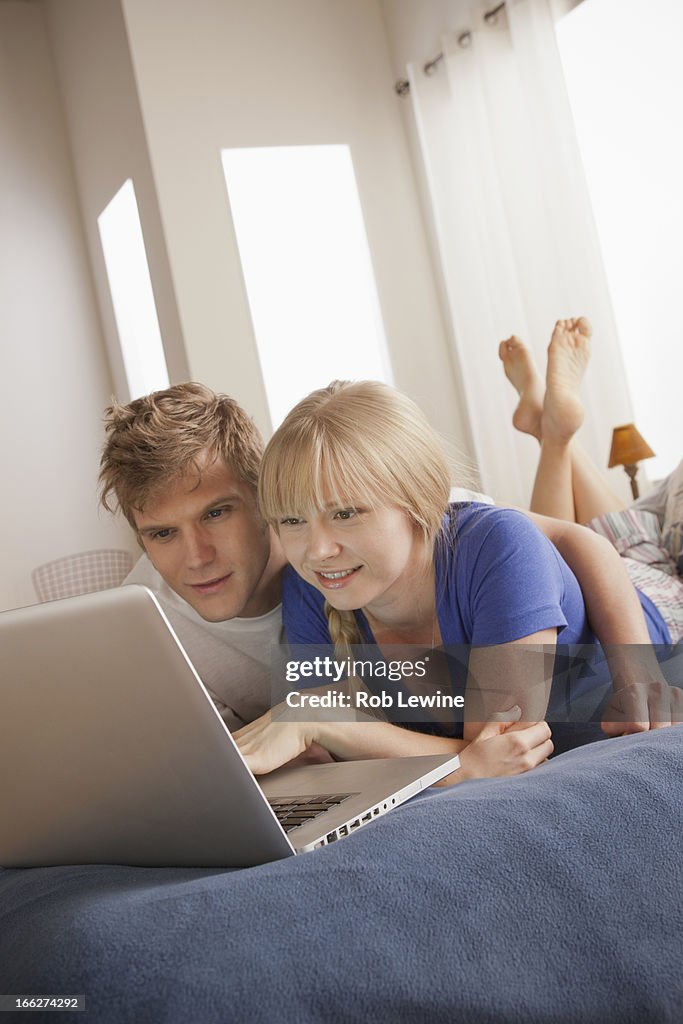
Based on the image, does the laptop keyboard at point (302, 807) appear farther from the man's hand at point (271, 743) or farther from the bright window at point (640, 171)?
the bright window at point (640, 171)

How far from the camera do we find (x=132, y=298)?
5.02 metres

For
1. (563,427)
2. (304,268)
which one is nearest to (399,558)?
(563,427)

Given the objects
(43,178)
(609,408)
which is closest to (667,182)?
(609,408)

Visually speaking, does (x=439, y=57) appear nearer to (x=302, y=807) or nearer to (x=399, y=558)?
(x=399, y=558)

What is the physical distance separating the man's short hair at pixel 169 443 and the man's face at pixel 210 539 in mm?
17

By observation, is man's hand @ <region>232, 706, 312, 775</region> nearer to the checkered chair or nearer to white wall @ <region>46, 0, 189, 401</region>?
white wall @ <region>46, 0, 189, 401</region>

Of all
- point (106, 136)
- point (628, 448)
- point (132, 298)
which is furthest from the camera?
point (132, 298)

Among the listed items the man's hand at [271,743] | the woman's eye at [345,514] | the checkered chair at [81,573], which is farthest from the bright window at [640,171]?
the man's hand at [271,743]

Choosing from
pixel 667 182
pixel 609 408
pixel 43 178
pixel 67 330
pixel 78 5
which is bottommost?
pixel 609 408

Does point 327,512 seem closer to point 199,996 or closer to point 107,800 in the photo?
point 107,800

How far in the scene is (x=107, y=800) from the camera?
0.72 metres

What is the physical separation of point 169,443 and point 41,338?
4.09 meters

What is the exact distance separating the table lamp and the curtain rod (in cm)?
182

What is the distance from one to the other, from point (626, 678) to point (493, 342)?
310 cm
